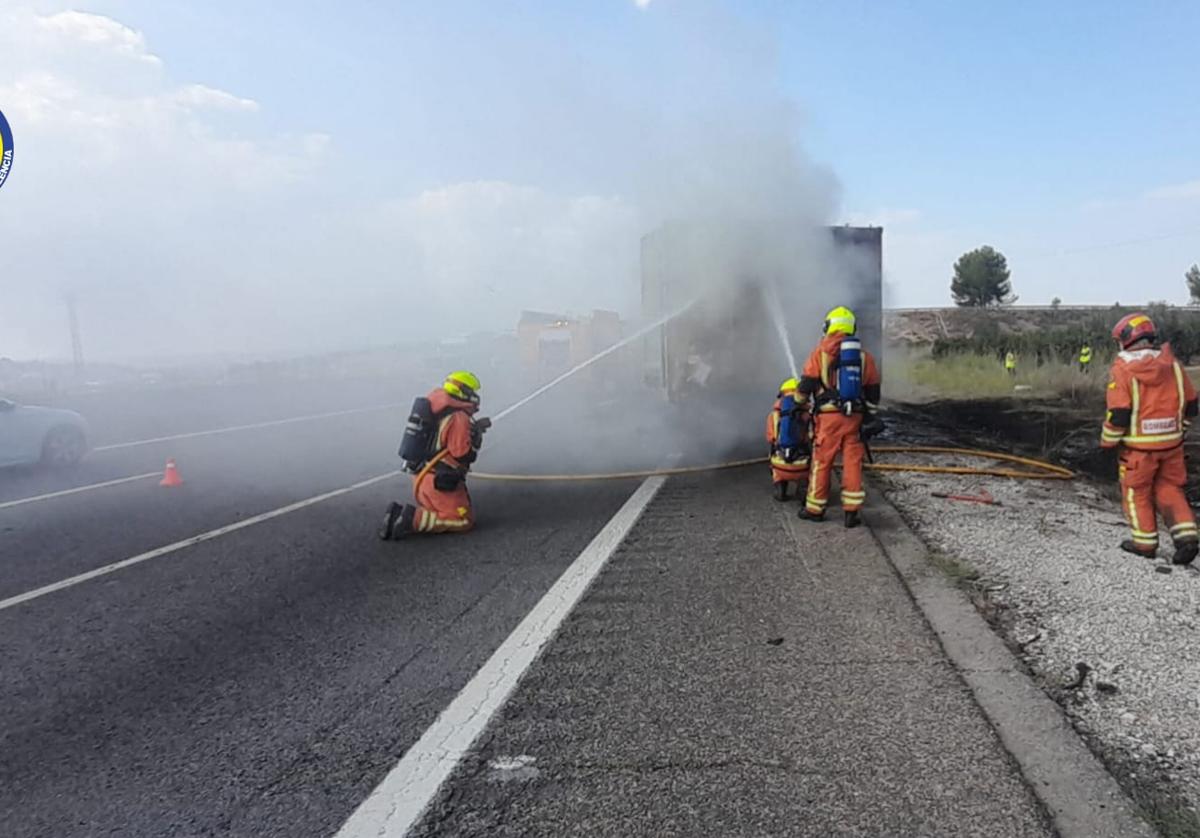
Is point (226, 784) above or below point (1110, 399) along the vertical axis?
below

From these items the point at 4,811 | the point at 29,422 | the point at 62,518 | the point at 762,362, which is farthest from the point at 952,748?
the point at 29,422

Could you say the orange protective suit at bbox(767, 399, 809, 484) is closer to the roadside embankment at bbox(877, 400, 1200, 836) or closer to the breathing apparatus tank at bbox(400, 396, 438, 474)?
the roadside embankment at bbox(877, 400, 1200, 836)

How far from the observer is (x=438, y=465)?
6.53 meters

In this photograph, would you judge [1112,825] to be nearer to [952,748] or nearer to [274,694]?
[952,748]

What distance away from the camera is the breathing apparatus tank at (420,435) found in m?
6.58

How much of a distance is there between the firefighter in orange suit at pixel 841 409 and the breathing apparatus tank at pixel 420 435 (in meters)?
3.00

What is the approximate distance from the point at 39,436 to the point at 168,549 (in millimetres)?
5704

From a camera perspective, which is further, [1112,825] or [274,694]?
[274,694]

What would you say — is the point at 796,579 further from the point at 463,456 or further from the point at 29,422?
the point at 29,422

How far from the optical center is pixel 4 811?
2770mm

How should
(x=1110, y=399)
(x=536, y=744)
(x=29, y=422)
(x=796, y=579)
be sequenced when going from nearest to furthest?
(x=536, y=744), (x=796, y=579), (x=1110, y=399), (x=29, y=422)

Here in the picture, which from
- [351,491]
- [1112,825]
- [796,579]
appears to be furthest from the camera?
[351,491]

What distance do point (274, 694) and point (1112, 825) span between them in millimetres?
3185

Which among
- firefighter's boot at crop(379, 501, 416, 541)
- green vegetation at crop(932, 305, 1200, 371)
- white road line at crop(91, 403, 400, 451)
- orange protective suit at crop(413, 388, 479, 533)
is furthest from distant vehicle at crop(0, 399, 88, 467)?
green vegetation at crop(932, 305, 1200, 371)
